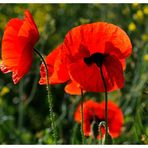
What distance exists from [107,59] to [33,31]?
0.65ft

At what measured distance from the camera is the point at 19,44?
4.52ft

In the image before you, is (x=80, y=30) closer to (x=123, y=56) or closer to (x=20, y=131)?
(x=123, y=56)

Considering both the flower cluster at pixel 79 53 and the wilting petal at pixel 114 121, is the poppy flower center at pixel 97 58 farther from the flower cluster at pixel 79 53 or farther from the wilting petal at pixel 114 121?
the wilting petal at pixel 114 121

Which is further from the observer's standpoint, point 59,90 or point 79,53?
point 59,90

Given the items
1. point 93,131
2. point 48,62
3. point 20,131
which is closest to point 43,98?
point 20,131

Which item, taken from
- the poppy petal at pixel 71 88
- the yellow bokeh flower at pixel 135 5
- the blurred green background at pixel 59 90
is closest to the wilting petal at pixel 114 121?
the blurred green background at pixel 59 90

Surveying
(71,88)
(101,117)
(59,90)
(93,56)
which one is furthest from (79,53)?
(59,90)

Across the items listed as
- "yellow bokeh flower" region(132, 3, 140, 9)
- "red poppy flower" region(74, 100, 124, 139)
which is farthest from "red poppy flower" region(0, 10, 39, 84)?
"yellow bokeh flower" region(132, 3, 140, 9)

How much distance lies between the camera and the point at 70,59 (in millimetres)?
1346

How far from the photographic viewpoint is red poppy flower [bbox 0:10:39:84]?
1.36 meters

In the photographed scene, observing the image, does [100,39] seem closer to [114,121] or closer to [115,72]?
[115,72]

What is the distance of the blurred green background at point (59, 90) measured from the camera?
120 inches

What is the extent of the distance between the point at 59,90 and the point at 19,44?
211cm

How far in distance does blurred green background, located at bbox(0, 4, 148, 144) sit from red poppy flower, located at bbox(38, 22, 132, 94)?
1.10 m
